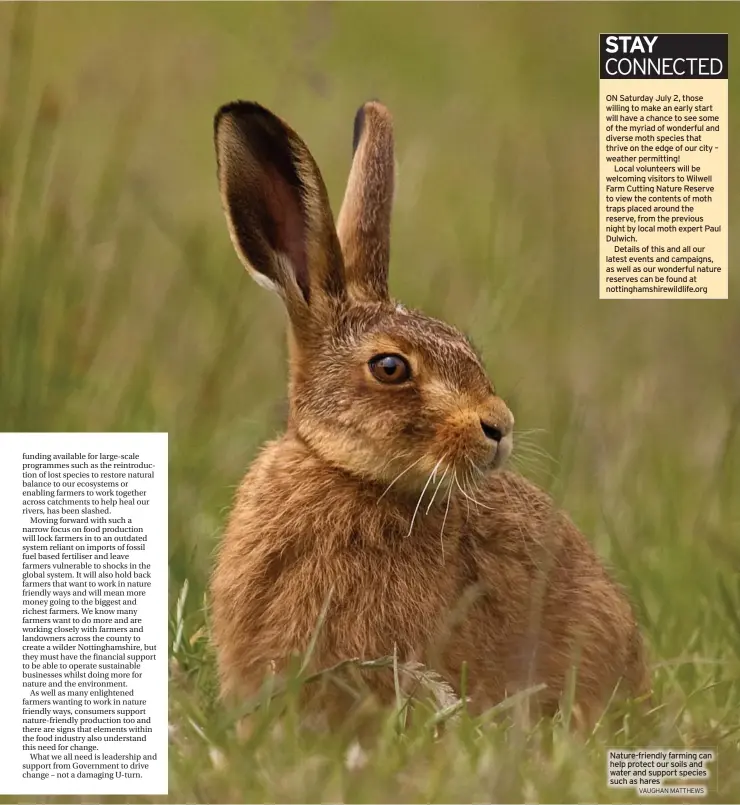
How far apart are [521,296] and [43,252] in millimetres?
1338

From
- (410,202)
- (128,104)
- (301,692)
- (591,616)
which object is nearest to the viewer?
(301,692)

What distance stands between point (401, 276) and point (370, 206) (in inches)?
33.5

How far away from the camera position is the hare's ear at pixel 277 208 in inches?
144

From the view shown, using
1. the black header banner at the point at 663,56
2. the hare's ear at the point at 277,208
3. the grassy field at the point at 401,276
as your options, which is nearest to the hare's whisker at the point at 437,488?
the grassy field at the point at 401,276

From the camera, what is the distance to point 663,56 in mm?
3924

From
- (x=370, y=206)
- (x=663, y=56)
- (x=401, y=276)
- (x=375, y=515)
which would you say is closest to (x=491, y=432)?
(x=375, y=515)

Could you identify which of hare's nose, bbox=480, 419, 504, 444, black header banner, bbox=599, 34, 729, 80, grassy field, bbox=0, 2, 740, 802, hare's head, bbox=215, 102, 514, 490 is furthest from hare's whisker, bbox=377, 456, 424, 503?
black header banner, bbox=599, 34, 729, 80

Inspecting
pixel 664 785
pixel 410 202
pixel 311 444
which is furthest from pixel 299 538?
pixel 410 202

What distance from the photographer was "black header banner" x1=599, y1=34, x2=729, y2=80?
12.9 feet

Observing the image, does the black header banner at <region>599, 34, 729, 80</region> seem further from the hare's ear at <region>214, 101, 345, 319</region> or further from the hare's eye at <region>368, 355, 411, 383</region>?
the hare's eye at <region>368, 355, 411, 383</region>

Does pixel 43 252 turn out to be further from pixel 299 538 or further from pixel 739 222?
pixel 739 222

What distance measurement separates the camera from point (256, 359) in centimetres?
467

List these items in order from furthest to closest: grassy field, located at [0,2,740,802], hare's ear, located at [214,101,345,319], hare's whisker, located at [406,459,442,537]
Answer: grassy field, located at [0,2,740,802] → hare's ear, located at [214,101,345,319] → hare's whisker, located at [406,459,442,537]

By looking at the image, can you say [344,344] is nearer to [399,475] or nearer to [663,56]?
[399,475]
